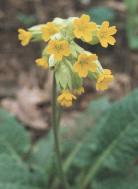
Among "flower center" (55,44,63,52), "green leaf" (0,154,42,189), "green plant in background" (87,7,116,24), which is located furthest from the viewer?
"green plant in background" (87,7,116,24)

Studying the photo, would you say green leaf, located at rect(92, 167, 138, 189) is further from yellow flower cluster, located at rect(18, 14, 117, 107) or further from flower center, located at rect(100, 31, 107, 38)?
flower center, located at rect(100, 31, 107, 38)

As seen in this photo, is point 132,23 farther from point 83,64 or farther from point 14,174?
point 83,64

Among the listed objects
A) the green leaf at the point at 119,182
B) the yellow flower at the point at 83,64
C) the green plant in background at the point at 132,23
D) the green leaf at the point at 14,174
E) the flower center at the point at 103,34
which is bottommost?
the green leaf at the point at 119,182

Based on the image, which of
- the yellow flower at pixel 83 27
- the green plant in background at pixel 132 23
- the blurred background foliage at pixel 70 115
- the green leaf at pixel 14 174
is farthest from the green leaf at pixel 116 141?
the green plant in background at pixel 132 23

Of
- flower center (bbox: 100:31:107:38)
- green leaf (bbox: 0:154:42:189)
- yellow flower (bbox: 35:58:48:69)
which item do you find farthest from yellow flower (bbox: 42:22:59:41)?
green leaf (bbox: 0:154:42:189)

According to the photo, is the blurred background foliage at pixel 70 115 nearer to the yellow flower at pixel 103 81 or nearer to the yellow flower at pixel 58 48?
the yellow flower at pixel 103 81

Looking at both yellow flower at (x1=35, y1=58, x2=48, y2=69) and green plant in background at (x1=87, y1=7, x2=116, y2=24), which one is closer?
yellow flower at (x1=35, y1=58, x2=48, y2=69)

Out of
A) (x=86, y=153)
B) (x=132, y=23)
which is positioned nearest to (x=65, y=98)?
(x=86, y=153)
